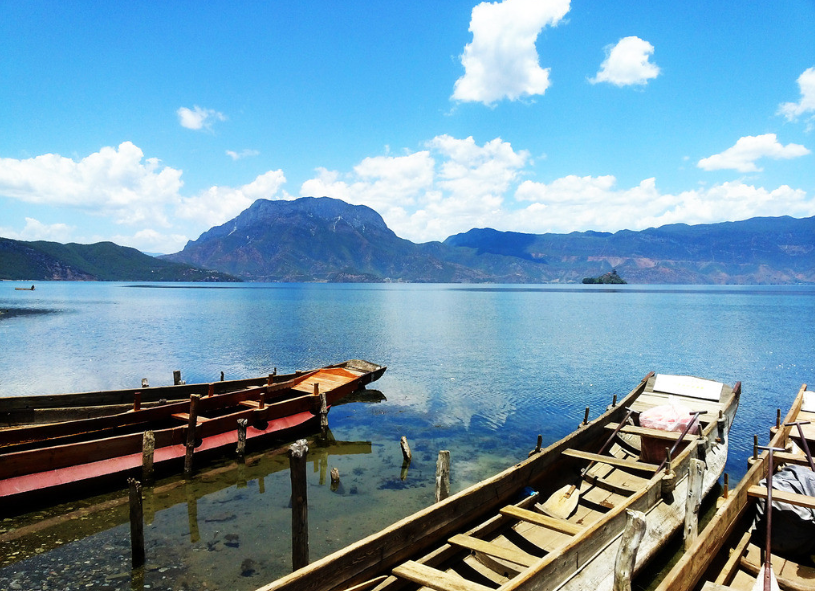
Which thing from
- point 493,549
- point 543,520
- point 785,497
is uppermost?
point 785,497

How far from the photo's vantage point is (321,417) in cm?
1969

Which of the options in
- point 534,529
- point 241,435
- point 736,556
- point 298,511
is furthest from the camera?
point 241,435

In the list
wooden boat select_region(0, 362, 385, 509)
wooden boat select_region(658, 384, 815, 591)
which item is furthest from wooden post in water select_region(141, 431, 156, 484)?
wooden boat select_region(658, 384, 815, 591)

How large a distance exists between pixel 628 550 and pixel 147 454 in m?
13.4

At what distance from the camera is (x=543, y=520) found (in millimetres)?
9047

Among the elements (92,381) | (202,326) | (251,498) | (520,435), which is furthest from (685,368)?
(202,326)

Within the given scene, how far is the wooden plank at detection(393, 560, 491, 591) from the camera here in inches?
266

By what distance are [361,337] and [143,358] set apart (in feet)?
73.5

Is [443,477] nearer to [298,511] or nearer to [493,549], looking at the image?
[493,549]

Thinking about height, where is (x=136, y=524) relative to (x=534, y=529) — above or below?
above

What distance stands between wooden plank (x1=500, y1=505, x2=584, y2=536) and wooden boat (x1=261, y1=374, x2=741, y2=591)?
0.02 m

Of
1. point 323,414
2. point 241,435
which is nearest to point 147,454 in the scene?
point 241,435

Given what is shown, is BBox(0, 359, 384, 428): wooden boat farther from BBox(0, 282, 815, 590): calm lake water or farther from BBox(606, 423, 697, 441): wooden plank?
BBox(606, 423, 697, 441): wooden plank

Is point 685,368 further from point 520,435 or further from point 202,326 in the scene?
point 202,326
